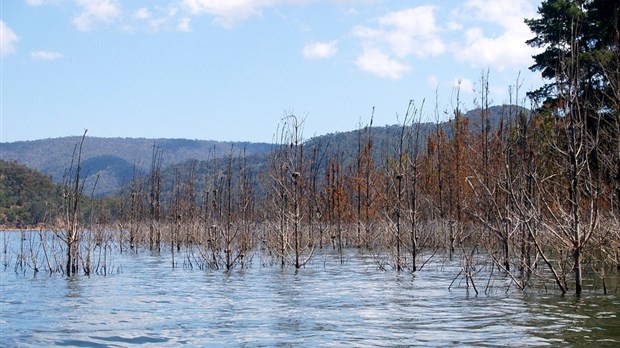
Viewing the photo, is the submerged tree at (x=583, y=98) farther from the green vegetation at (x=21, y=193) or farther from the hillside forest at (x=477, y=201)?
the green vegetation at (x=21, y=193)

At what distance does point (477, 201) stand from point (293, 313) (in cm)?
734

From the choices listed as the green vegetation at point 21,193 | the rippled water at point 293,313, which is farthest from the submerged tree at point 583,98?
the green vegetation at point 21,193

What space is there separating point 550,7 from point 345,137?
373ft

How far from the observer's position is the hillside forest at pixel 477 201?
15984 mm

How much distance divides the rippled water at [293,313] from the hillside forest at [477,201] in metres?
0.98

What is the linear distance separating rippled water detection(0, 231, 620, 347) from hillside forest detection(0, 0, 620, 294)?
3.23ft

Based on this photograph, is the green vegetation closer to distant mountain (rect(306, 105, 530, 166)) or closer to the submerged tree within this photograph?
distant mountain (rect(306, 105, 530, 166))

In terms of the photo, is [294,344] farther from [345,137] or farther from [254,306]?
[345,137]

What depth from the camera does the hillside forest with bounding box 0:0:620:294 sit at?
15984mm

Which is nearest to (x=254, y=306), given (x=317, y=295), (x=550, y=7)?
(x=317, y=295)

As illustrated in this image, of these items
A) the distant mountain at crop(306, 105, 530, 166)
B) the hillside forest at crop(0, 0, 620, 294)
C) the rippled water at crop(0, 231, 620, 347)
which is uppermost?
the distant mountain at crop(306, 105, 530, 166)

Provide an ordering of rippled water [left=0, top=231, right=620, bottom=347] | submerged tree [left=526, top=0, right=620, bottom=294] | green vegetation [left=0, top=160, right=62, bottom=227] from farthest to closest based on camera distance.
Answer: green vegetation [left=0, top=160, right=62, bottom=227]
submerged tree [left=526, top=0, right=620, bottom=294]
rippled water [left=0, top=231, right=620, bottom=347]

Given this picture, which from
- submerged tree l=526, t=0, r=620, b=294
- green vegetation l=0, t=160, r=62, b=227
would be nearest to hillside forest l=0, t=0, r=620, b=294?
submerged tree l=526, t=0, r=620, b=294

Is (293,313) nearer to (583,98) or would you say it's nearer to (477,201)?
(477,201)
